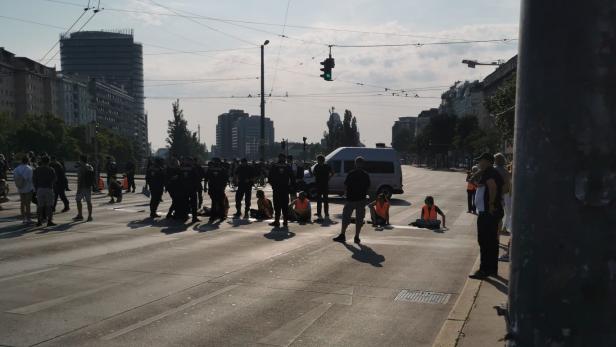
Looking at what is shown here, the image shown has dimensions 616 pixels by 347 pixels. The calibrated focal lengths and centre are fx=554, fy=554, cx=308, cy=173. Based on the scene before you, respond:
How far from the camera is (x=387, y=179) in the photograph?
25.1 meters

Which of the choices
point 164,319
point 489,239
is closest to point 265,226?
point 489,239

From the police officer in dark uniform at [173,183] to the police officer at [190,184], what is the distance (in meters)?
0.17

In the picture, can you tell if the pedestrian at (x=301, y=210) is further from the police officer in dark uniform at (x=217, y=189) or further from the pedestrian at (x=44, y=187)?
the pedestrian at (x=44, y=187)

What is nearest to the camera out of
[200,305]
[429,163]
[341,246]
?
[200,305]

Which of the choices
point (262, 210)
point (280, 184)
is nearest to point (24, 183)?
point (262, 210)

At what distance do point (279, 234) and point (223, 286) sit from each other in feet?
17.4

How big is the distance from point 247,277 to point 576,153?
6609 millimetres

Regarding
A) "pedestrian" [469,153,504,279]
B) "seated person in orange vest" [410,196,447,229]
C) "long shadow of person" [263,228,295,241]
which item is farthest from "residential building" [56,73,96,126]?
"pedestrian" [469,153,504,279]

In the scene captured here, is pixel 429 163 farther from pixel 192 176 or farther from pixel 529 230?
pixel 529 230

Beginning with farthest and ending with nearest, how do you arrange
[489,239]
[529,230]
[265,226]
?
[265,226] → [489,239] → [529,230]

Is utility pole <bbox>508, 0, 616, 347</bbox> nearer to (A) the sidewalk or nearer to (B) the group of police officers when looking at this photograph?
(A) the sidewalk

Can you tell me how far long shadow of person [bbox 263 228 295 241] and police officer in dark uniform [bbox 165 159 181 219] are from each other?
11.1ft

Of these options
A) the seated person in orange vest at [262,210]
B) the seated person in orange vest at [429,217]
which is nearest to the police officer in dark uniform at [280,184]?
the seated person in orange vest at [262,210]

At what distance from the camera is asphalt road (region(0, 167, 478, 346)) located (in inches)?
210
